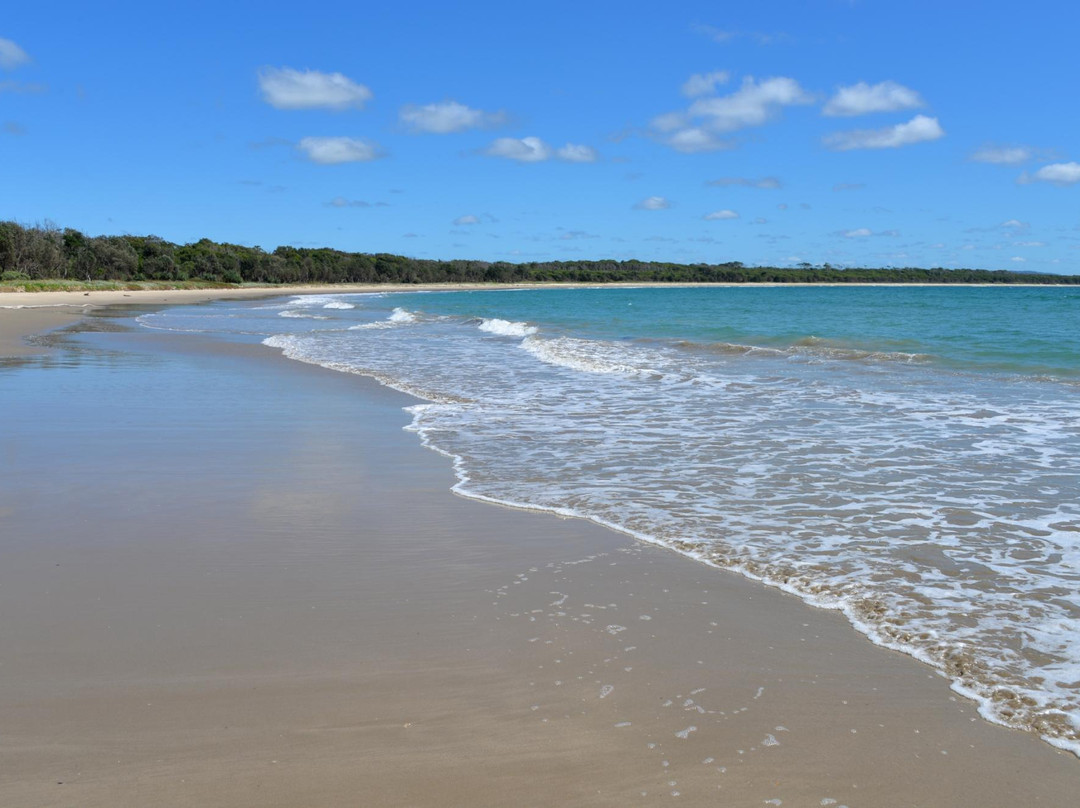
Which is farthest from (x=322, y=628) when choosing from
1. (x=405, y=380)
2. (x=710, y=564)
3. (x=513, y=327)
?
(x=513, y=327)

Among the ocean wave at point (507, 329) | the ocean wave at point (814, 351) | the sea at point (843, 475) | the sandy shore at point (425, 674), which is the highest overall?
the ocean wave at point (507, 329)

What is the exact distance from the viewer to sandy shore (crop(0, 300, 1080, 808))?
272cm

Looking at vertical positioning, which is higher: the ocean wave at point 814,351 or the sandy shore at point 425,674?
the ocean wave at point 814,351

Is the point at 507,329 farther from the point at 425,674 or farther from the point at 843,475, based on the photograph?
the point at 425,674

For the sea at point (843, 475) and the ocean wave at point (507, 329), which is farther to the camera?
the ocean wave at point (507, 329)

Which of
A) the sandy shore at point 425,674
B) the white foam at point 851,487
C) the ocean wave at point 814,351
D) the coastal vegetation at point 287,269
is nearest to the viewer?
the sandy shore at point 425,674

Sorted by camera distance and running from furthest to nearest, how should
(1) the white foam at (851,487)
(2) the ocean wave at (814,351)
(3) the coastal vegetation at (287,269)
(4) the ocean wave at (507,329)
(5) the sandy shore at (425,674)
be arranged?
(3) the coastal vegetation at (287,269) → (4) the ocean wave at (507,329) → (2) the ocean wave at (814,351) → (1) the white foam at (851,487) → (5) the sandy shore at (425,674)

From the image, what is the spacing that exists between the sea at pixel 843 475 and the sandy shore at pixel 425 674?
0.35 meters

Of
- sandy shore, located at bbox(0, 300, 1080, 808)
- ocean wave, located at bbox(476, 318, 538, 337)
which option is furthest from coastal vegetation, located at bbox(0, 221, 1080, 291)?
sandy shore, located at bbox(0, 300, 1080, 808)

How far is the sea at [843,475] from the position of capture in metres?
4.04

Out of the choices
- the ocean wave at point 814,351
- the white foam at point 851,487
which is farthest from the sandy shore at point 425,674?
the ocean wave at point 814,351

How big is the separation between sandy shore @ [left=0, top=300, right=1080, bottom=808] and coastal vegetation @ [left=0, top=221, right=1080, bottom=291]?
53519 mm

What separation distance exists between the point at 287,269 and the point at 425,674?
107 m

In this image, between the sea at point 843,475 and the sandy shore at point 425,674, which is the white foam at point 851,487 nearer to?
the sea at point 843,475
